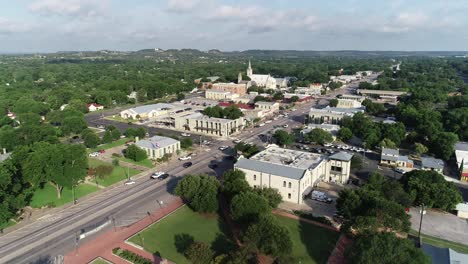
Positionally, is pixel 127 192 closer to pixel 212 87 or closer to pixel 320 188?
pixel 320 188

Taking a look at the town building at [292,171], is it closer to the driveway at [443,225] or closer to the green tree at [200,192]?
the green tree at [200,192]

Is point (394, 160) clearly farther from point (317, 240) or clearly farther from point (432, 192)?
point (317, 240)

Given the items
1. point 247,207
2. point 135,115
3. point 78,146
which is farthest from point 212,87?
point 247,207

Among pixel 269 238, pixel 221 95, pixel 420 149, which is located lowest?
pixel 420 149

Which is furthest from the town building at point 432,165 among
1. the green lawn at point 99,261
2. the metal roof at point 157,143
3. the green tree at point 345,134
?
the green lawn at point 99,261

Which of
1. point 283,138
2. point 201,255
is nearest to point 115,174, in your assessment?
point 201,255
